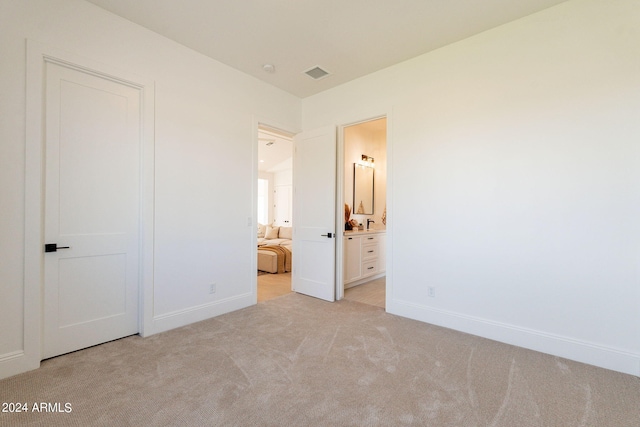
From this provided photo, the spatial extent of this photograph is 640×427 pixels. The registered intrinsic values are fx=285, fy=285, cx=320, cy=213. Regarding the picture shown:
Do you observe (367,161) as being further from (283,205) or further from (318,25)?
(283,205)

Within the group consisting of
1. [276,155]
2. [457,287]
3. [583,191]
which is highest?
[276,155]

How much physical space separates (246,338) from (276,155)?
6.26 metres

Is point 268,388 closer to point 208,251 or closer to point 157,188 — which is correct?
point 208,251

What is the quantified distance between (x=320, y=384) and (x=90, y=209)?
234 centimetres

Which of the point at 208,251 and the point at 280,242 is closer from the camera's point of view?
the point at 208,251

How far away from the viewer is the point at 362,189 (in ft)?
17.5

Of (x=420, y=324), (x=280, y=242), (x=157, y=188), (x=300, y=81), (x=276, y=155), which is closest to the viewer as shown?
(x=157, y=188)

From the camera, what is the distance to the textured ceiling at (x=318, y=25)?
236 centimetres

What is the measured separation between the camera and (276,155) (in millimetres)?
8188

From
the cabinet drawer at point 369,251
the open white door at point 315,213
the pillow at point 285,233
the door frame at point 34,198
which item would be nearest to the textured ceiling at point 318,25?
the door frame at point 34,198

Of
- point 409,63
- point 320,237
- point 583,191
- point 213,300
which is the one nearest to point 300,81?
point 409,63

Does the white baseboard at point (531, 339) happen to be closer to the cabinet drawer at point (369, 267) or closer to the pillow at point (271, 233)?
the cabinet drawer at point (369, 267)

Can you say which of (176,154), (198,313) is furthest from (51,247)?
(198,313)

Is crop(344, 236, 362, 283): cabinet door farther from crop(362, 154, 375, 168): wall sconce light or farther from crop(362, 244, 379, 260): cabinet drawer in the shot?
crop(362, 154, 375, 168): wall sconce light
